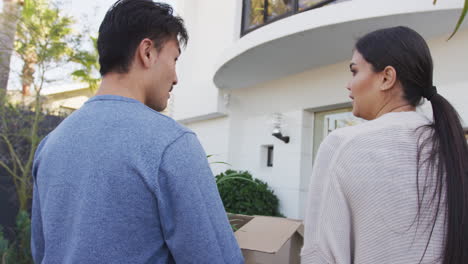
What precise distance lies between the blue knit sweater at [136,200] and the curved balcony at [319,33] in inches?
114

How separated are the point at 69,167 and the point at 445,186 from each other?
0.84 metres

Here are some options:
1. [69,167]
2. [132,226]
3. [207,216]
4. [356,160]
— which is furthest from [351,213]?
[69,167]

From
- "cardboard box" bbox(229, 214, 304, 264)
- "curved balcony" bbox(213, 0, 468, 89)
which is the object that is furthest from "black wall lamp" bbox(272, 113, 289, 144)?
"cardboard box" bbox(229, 214, 304, 264)

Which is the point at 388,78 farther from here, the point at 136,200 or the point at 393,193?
the point at 136,200

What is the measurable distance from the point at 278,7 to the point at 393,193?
14.6 feet

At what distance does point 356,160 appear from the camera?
2.82ft

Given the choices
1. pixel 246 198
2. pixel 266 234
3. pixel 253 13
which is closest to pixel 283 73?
pixel 253 13

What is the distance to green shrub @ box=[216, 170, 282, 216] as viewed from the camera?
15.0 feet

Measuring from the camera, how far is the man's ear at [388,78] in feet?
3.29

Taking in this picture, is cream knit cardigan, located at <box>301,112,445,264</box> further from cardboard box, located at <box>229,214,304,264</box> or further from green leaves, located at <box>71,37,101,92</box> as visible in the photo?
green leaves, located at <box>71,37,101,92</box>

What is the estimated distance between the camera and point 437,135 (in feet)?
2.89

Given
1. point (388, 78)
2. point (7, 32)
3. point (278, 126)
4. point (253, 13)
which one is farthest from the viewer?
point (7, 32)

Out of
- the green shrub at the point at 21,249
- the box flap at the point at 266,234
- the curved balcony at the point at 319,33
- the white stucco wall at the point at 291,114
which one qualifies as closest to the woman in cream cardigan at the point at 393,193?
the box flap at the point at 266,234

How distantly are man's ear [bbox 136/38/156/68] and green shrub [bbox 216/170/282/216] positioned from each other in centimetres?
361
